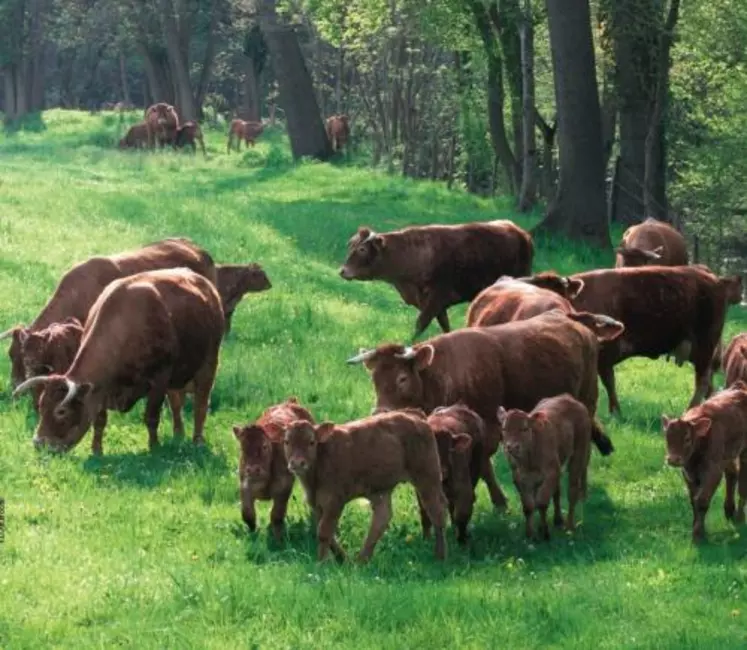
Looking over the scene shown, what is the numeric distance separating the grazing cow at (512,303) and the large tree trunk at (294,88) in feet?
102

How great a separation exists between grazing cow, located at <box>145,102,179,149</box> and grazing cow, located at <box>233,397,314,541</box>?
41.9 meters

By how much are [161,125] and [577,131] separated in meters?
26.0

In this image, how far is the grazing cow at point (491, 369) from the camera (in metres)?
12.1

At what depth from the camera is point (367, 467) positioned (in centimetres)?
1047

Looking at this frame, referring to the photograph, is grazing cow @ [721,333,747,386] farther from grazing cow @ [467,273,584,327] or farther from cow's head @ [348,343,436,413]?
cow's head @ [348,343,436,413]

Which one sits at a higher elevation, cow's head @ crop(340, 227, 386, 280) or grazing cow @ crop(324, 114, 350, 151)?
cow's head @ crop(340, 227, 386, 280)

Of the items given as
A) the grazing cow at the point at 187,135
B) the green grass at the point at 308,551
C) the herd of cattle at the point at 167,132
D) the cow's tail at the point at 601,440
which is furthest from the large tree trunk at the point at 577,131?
the grazing cow at the point at 187,135

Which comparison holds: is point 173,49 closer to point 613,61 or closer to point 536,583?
point 613,61

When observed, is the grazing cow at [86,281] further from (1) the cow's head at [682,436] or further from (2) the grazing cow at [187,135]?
(2) the grazing cow at [187,135]

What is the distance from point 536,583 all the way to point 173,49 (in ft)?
171

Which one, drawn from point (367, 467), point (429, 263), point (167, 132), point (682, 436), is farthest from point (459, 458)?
point (167, 132)

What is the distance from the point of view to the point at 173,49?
60.1m

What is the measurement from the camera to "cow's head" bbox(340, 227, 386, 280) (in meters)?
20.3

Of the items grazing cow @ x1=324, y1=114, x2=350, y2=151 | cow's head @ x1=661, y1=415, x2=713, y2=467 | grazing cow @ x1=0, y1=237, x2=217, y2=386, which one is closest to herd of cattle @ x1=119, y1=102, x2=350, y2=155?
grazing cow @ x1=324, y1=114, x2=350, y2=151
